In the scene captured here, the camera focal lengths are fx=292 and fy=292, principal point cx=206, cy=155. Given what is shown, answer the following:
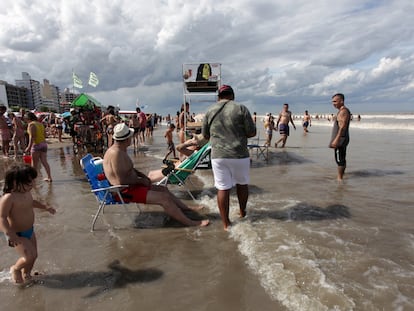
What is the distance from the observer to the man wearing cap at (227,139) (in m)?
3.65

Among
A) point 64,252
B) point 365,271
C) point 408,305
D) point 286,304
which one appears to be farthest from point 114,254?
point 408,305

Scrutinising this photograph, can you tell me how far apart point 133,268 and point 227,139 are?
6.01 ft

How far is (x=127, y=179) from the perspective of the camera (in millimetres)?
3795

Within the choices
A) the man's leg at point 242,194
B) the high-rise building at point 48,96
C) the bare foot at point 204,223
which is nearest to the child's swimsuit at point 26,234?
the bare foot at point 204,223

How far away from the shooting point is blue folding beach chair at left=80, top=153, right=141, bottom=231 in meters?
3.82

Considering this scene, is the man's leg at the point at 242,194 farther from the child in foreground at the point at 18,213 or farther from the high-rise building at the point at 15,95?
the high-rise building at the point at 15,95

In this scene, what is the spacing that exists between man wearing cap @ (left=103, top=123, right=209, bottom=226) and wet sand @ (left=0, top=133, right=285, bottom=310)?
26 centimetres

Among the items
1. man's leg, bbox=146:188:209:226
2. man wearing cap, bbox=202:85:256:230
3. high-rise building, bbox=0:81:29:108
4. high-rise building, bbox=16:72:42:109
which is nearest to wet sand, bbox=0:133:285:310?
man's leg, bbox=146:188:209:226

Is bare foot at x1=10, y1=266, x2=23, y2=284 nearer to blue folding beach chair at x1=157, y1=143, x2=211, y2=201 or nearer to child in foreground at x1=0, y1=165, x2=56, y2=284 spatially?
child in foreground at x1=0, y1=165, x2=56, y2=284

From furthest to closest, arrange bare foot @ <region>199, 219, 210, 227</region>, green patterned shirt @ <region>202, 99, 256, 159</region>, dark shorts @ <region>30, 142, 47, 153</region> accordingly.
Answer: dark shorts @ <region>30, 142, 47, 153</region>, bare foot @ <region>199, 219, 210, 227</region>, green patterned shirt @ <region>202, 99, 256, 159</region>

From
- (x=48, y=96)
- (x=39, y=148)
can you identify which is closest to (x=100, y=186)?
(x=39, y=148)

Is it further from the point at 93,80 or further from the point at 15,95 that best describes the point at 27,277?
the point at 15,95

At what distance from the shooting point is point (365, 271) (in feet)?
8.79

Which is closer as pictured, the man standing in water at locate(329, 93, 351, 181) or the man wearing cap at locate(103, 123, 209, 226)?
the man wearing cap at locate(103, 123, 209, 226)
